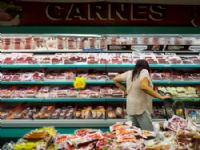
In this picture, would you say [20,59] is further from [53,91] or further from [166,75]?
[166,75]

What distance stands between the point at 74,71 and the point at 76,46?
0.54 m

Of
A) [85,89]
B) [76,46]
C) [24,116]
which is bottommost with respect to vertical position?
[24,116]

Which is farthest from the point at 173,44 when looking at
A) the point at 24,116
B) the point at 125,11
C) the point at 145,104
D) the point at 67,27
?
the point at 24,116

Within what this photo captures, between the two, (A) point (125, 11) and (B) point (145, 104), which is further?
(A) point (125, 11)

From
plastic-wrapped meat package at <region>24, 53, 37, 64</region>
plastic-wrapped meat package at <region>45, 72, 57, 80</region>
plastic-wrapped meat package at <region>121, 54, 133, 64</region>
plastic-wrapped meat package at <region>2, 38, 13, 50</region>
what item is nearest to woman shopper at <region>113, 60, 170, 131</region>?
plastic-wrapped meat package at <region>121, 54, 133, 64</region>

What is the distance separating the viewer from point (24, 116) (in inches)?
264

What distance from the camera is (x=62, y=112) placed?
6.77 m

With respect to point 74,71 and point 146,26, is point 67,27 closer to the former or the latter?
point 74,71

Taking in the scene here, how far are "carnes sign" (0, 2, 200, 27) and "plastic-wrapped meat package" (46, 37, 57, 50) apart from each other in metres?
0.29

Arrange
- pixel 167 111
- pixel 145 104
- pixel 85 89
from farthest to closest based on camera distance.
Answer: pixel 85 89 < pixel 167 111 < pixel 145 104

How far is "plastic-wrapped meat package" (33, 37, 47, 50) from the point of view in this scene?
21.8 feet

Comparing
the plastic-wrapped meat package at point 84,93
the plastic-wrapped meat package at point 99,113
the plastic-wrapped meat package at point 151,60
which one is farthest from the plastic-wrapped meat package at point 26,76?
the plastic-wrapped meat package at point 151,60

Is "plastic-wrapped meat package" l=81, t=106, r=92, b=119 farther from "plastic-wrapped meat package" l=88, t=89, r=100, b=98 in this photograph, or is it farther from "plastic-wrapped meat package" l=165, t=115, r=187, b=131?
"plastic-wrapped meat package" l=165, t=115, r=187, b=131

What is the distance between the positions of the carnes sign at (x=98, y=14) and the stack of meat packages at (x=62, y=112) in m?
1.62
